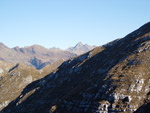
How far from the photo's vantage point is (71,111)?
545 feet

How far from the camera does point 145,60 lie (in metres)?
175

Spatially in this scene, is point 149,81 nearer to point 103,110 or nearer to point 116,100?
point 116,100

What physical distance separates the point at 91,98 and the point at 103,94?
37.5 ft

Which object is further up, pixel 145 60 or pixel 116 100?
pixel 145 60

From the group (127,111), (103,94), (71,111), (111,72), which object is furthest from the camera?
(111,72)

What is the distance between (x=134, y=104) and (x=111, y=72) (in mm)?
50974

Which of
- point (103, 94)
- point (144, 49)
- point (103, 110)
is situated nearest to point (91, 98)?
point (103, 94)

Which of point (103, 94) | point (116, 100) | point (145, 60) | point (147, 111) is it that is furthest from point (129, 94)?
point (145, 60)

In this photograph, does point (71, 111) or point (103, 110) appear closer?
point (103, 110)

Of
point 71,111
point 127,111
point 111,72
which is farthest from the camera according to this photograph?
point 111,72

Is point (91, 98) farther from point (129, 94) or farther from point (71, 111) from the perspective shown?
point (129, 94)

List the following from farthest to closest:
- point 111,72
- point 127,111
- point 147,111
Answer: point 111,72 → point 127,111 → point 147,111

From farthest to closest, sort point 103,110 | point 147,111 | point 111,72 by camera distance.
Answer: point 111,72, point 103,110, point 147,111

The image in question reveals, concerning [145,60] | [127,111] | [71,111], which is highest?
[145,60]
